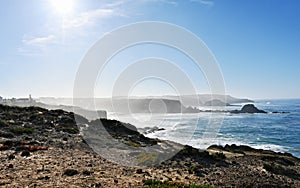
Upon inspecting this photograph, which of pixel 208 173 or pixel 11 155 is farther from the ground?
pixel 11 155

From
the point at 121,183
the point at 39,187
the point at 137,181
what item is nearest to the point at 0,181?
the point at 39,187

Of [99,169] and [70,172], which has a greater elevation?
[70,172]

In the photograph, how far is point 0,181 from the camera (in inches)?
434

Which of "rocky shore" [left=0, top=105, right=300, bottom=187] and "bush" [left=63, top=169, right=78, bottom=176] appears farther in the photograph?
"bush" [left=63, top=169, right=78, bottom=176]

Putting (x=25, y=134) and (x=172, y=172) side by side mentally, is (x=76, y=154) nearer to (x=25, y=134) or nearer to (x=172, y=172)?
(x=172, y=172)

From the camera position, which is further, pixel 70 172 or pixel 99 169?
pixel 99 169

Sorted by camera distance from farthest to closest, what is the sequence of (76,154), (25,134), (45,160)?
1. (25,134)
2. (76,154)
3. (45,160)

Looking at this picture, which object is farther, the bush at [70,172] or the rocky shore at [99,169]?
the bush at [70,172]

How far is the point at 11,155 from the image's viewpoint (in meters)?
15.7

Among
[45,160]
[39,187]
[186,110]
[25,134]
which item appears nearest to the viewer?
[39,187]

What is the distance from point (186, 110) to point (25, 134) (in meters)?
134

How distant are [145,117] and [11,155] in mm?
86740

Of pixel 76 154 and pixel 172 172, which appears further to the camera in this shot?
pixel 76 154

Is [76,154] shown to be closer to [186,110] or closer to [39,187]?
[39,187]
